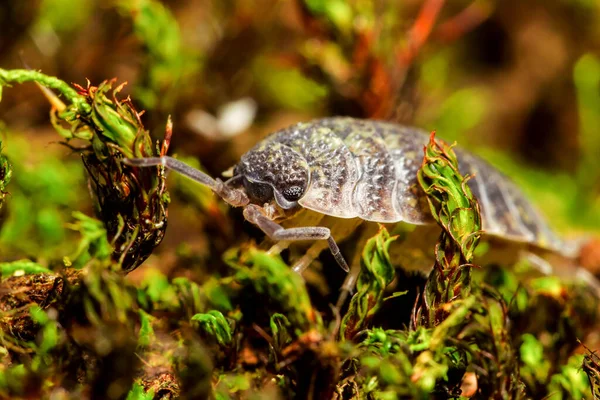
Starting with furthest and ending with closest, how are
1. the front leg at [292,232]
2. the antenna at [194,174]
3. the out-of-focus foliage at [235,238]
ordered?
1. the front leg at [292,232]
2. the antenna at [194,174]
3. the out-of-focus foliage at [235,238]

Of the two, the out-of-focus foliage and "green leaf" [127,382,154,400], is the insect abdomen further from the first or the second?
"green leaf" [127,382,154,400]

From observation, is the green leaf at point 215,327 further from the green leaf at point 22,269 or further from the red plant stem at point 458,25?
the red plant stem at point 458,25

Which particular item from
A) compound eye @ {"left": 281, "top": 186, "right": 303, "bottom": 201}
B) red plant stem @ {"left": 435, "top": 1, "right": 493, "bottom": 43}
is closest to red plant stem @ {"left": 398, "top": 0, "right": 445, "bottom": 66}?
red plant stem @ {"left": 435, "top": 1, "right": 493, "bottom": 43}

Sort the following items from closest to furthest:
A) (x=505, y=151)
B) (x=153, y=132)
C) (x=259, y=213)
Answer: (x=259, y=213) → (x=153, y=132) → (x=505, y=151)

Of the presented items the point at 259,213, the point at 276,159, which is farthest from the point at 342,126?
the point at 259,213

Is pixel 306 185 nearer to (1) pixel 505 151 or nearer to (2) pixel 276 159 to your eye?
(2) pixel 276 159

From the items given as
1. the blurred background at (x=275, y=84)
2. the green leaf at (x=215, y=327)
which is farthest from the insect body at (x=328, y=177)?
the blurred background at (x=275, y=84)

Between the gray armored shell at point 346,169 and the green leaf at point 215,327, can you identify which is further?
the gray armored shell at point 346,169
